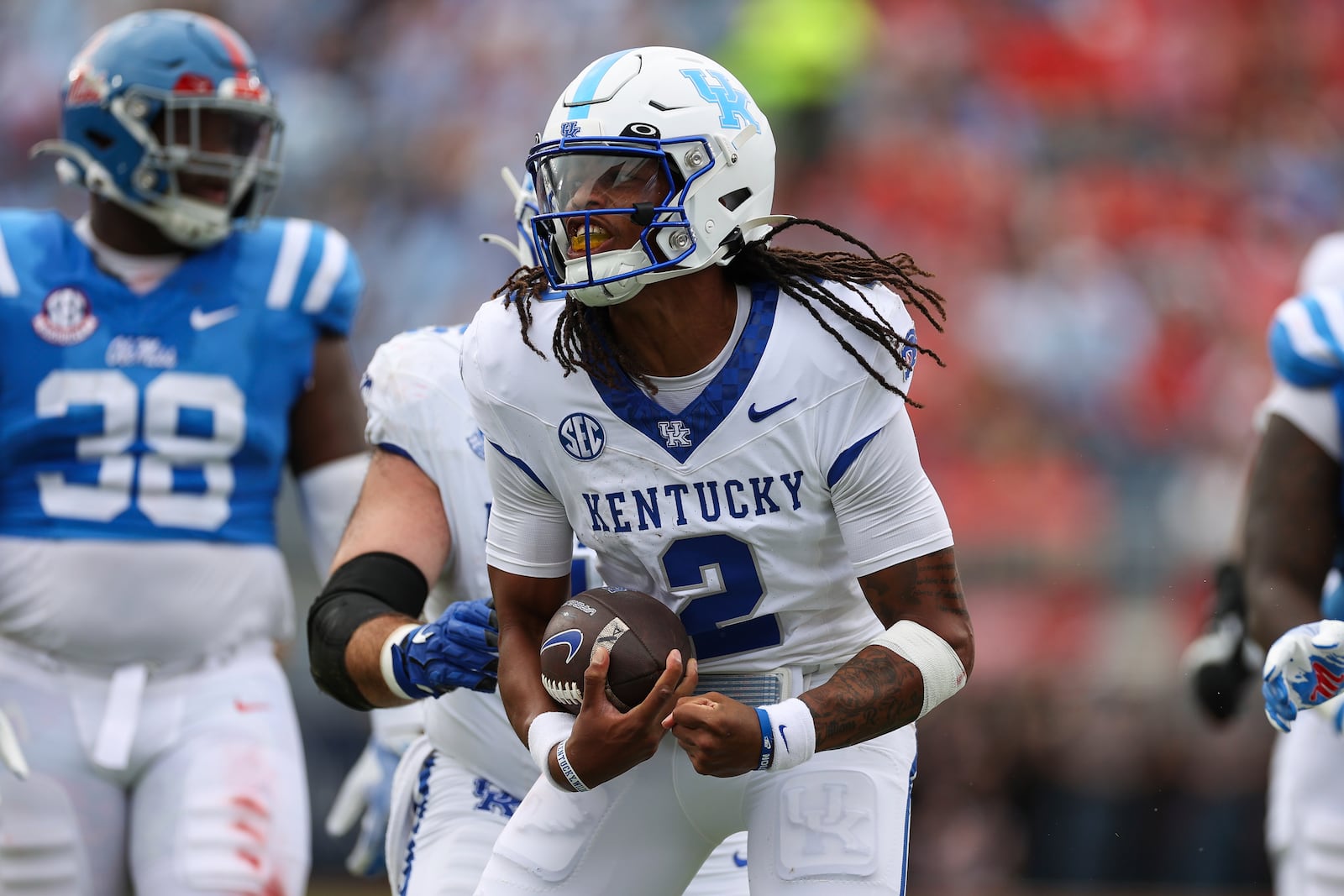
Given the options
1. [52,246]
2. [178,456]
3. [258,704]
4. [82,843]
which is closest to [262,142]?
[52,246]

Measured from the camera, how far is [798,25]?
920cm

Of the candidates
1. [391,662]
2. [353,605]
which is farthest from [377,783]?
[391,662]

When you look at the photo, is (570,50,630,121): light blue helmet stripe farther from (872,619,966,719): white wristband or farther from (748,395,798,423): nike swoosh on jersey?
(872,619,966,719): white wristband

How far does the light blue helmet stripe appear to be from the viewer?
2.84m

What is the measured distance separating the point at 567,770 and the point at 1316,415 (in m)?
2.04

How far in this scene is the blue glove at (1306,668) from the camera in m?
3.13

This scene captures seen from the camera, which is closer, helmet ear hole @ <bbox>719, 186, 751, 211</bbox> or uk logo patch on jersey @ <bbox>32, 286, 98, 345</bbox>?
helmet ear hole @ <bbox>719, 186, 751, 211</bbox>

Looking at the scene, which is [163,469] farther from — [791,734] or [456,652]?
[791,734]

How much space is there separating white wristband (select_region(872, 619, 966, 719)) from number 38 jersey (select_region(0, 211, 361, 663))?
184cm

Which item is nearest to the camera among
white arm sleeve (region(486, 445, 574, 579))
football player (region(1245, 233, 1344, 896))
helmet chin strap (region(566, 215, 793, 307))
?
helmet chin strap (region(566, 215, 793, 307))

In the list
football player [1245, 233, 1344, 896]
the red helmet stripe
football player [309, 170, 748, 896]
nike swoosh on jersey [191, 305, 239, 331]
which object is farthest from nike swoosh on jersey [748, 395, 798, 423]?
the red helmet stripe

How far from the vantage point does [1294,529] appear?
397 centimetres

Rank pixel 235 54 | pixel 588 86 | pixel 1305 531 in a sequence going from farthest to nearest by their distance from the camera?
pixel 235 54 < pixel 1305 531 < pixel 588 86

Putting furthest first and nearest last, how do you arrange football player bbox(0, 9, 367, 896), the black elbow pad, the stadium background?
the stadium background < football player bbox(0, 9, 367, 896) < the black elbow pad
